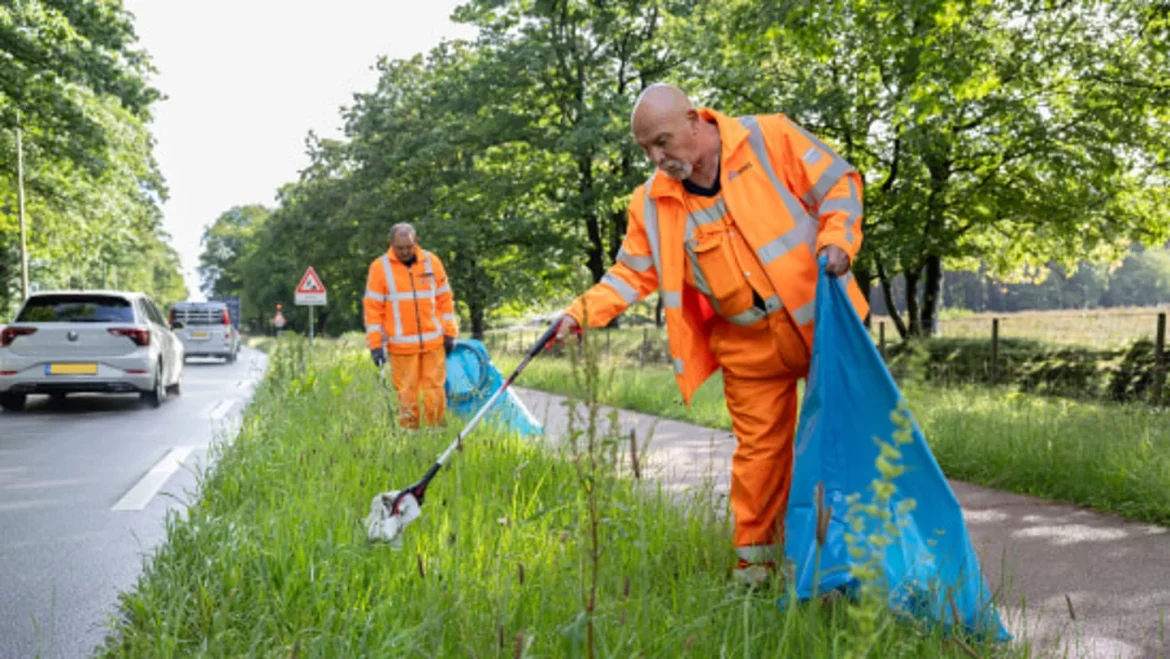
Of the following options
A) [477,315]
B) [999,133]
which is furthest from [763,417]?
[477,315]

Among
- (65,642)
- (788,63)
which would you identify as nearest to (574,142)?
(788,63)

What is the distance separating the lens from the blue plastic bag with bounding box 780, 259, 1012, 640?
2.83m

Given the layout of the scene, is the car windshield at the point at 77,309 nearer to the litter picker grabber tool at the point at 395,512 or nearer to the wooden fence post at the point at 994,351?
the litter picker grabber tool at the point at 395,512

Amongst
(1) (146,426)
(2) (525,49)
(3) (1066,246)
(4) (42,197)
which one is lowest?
(1) (146,426)

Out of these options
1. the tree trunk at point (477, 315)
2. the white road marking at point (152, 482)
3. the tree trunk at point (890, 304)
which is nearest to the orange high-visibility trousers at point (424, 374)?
the white road marking at point (152, 482)

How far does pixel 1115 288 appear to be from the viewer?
91312 mm

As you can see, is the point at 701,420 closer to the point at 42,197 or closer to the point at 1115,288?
the point at 42,197

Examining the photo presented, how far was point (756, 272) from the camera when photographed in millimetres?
3529

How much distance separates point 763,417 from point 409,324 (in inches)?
190

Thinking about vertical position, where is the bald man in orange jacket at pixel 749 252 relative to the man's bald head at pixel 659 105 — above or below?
below

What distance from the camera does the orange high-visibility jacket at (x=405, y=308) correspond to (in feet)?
26.2

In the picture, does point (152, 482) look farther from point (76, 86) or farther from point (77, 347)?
point (76, 86)

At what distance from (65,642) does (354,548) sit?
1.12 m

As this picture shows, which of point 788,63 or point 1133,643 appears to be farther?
point 788,63
